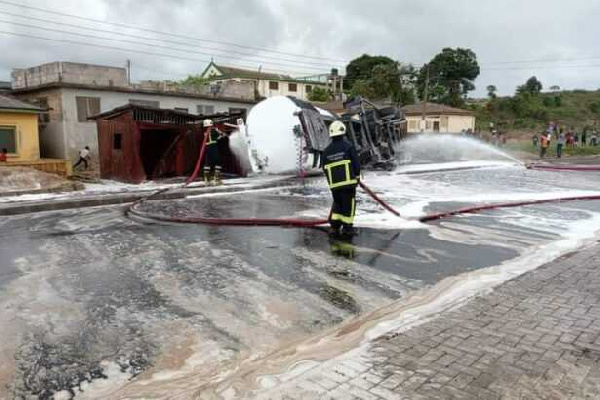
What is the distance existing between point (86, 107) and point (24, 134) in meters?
3.36

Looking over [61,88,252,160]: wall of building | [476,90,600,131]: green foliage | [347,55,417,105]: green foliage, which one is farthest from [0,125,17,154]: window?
[476,90,600,131]: green foliage

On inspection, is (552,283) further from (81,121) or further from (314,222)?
(81,121)

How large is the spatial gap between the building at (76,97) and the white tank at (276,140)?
4.64m

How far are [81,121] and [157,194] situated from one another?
11389mm

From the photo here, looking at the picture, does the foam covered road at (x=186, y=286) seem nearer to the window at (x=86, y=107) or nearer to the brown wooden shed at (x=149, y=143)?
the brown wooden shed at (x=149, y=143)

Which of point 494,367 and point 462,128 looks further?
point 462,128

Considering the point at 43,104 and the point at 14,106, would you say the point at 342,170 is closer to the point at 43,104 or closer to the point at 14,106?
the point at 14,106

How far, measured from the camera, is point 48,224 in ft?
27.5

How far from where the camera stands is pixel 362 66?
74875 mm

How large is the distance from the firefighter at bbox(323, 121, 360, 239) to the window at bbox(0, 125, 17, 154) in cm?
1561

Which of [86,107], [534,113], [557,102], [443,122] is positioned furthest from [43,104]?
[557,102]

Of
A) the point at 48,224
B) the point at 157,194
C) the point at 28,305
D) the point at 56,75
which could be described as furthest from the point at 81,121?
the point at 28,305

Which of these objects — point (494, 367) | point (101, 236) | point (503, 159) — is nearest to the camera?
point (494, 367)

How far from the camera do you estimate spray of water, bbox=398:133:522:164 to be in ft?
87.5
